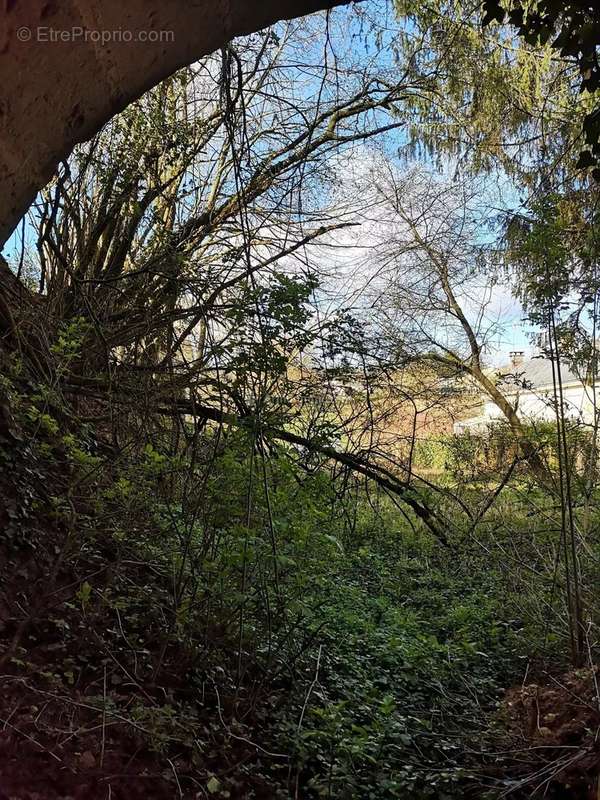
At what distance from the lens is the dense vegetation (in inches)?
98.2

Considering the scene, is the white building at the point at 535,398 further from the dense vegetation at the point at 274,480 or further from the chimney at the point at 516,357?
the dense vegetation at the point at 274,480

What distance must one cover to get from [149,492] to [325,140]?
4065 millimetres

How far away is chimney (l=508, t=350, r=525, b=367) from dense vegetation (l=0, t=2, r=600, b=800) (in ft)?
4.37

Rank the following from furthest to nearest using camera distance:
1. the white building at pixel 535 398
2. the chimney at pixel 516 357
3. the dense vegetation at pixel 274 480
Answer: the chimney at pixel 516 357 < the white building at pixel 535 398 < the dense vegetation at pixel 274 480

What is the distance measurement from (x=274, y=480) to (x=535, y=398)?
341 centimetres

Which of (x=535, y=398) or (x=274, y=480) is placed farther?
(x=535, y=398)

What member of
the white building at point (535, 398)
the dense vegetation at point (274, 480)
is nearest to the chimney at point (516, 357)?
the white building at point (535, 398)

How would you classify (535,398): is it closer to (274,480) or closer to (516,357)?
(274,480)

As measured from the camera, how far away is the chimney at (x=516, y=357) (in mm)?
8391

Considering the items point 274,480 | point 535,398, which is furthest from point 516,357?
point 274,480

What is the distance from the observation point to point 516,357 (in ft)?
29.2

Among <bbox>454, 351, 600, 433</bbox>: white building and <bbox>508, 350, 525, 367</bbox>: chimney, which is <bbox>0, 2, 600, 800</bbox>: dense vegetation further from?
<bbox>508, 350, 525, 367</bbox>: chimney

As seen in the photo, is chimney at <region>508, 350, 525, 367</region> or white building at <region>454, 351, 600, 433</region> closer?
white building at <region>454, 351, 600, 433</region>

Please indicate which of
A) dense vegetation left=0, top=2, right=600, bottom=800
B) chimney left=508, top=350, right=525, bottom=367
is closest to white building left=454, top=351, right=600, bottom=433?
chimney left=508, top=350, right=525, bottom=367
